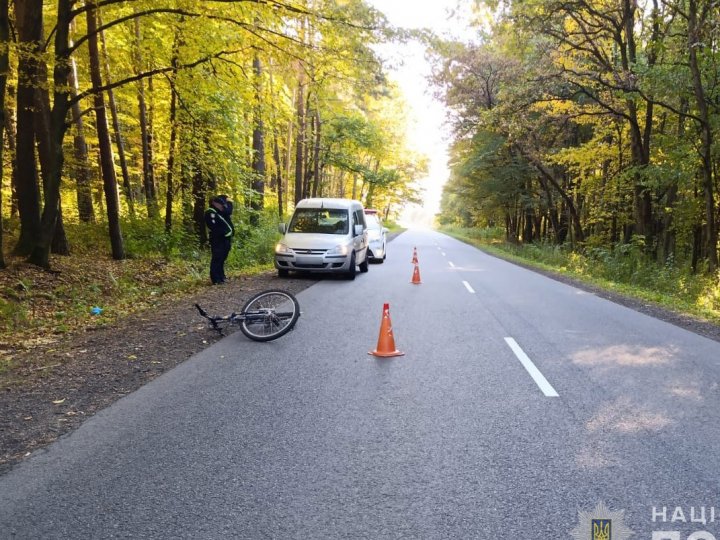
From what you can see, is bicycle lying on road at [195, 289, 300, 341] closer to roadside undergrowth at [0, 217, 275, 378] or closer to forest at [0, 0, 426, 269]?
roadside undergrowth at [0, 217, 275, 378]

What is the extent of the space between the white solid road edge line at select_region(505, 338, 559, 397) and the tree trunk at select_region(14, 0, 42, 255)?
10.5 m

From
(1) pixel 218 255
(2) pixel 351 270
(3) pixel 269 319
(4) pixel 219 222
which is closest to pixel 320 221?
(2) pixel 351 270

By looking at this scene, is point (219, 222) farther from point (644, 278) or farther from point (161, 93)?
point (644, 278)

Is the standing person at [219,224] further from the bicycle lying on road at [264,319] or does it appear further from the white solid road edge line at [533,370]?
the white solid road edge line at [533,370]

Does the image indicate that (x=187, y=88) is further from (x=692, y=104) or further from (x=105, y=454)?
(x=692, y=104)

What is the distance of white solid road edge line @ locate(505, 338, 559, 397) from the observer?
16.3 ft

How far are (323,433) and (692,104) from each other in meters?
18.5

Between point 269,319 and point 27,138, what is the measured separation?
852 centimetres

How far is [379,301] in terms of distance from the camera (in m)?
10.5

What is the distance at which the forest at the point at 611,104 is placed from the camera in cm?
1437

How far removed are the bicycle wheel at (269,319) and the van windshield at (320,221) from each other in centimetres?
700

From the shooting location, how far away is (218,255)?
39.1 ft

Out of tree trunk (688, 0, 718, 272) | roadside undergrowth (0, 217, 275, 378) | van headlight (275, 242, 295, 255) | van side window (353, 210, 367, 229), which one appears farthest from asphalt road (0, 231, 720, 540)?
tree trunk (688, 0, 718, 272)

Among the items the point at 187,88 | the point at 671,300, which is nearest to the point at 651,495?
the point at 671,300
